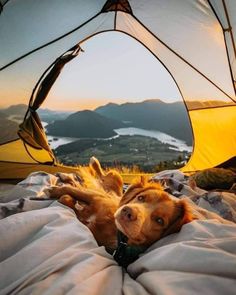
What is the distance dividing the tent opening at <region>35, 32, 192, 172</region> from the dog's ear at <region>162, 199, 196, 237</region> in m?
1.68

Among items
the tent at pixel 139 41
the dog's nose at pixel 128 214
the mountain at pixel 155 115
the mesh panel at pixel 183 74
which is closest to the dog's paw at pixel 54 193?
the dog's nose at pixel 128 214

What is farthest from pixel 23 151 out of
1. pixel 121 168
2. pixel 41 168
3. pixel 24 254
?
pixel 24 254

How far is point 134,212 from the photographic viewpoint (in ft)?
3.17

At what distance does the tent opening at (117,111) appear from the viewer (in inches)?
111

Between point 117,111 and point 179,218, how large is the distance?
234 centimetres

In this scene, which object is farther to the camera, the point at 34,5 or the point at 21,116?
the point at 21,116

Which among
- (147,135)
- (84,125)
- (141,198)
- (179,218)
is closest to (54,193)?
(141,198)

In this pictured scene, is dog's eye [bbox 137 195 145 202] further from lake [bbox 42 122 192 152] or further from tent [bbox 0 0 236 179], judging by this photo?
lake [bbox 42 122 192 152]

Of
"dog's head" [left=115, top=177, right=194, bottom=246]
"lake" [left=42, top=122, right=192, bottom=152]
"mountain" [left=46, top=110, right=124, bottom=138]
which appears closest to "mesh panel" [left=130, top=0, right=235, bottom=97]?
"lake" [left=42, top=122, right=192, bottom=152]

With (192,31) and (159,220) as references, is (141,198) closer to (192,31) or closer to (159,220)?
(159,220)

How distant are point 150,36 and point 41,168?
1076mm

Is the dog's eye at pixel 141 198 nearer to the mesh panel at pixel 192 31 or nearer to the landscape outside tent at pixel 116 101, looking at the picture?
the mesh panel at pixel 192 31

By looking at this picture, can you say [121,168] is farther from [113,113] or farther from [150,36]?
[150,36]

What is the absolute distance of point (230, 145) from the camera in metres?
2.45
